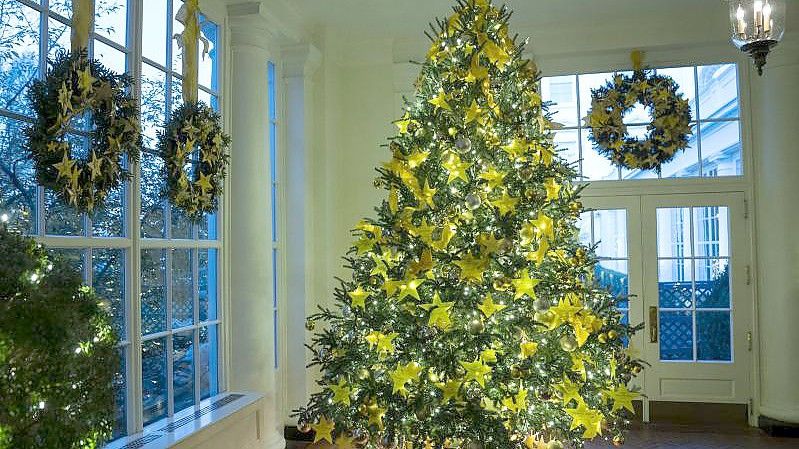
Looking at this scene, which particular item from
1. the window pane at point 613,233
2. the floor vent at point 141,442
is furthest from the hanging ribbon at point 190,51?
the window pane at point 613,233

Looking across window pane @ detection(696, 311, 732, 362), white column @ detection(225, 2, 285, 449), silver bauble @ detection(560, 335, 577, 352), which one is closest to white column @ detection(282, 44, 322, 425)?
white column @ detection(225, 2, 285, 449)

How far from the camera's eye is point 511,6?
15.4ft

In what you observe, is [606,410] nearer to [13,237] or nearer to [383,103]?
[13,237]

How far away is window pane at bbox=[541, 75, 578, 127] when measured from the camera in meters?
5.32

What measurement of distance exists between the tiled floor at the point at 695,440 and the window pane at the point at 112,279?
6.70 ft

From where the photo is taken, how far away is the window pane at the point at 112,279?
2.79 m

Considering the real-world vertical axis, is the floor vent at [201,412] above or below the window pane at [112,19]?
below

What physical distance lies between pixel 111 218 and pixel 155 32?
3.32 feet

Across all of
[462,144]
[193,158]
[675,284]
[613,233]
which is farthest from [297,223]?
[675,284]

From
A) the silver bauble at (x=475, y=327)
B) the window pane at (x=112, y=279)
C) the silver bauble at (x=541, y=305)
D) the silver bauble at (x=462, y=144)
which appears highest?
the silver bauble at (x=462, y=144)

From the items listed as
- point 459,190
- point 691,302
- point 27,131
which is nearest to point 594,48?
point 691,302

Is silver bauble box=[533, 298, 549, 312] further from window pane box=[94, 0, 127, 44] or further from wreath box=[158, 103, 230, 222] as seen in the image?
window pane box=[94, 0, 127, 44]

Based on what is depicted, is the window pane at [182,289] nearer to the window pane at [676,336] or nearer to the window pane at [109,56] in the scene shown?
the window pane at [109,56]

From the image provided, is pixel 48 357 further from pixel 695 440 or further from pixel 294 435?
pixel 695 440
